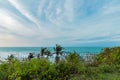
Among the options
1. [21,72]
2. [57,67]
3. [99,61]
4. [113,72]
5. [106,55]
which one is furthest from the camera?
[106,55]

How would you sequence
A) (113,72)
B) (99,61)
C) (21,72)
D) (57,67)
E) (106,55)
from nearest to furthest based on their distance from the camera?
(21,72), (57,67), (113,72), (99,61), (106,55)

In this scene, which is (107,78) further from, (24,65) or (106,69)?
(24,65)

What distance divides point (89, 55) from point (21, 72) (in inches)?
200

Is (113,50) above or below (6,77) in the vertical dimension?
above

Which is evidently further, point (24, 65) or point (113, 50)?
point (113, 50)

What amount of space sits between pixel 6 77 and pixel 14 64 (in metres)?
0.42

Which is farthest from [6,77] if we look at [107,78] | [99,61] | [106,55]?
[106,55]

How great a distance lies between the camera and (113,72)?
30.1ft

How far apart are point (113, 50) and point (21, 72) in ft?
21.8

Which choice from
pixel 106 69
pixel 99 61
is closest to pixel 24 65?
pixel 106 69

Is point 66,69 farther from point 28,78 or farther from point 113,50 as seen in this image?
point 113,50

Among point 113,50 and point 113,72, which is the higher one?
point 113,50

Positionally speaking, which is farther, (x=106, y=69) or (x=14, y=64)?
(x=106, y=69)

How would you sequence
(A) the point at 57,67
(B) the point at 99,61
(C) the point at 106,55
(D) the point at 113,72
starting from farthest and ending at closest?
(C) the point at 106,55 < (B) the point at 99,61 < (D) the point at 113,72 < (A) the point at 57,67
